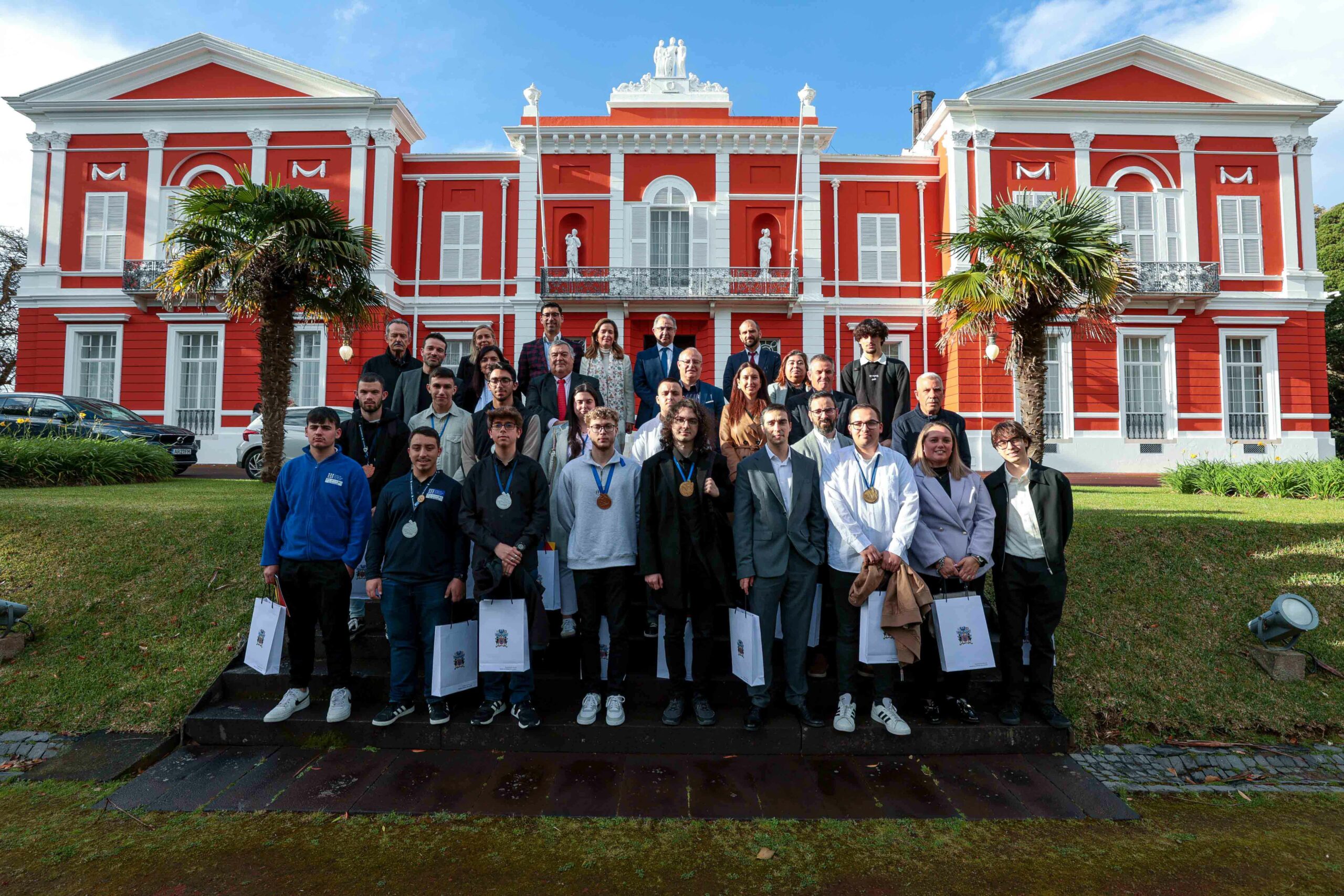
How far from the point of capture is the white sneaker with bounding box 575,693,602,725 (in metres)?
4.05

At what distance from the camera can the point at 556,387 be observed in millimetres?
5465

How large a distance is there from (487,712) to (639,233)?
1671 cm

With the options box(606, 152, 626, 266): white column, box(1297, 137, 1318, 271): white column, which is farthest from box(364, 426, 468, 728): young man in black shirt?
box(1297, 137, 1318, 271): white column

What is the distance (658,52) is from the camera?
19.4 meters

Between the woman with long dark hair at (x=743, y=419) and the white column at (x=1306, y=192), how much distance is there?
21.5 metres

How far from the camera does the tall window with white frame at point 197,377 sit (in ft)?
59.1

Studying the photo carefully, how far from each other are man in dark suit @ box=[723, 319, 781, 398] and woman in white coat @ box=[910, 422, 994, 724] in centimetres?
183

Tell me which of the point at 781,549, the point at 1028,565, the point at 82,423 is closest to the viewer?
the point at 781,549

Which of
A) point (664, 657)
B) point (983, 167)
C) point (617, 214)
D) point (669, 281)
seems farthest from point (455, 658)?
point (983, 167)

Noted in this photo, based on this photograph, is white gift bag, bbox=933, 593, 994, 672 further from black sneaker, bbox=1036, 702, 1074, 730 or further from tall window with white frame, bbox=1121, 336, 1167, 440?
tall window with white frame, bbox=1121, 336, 1167, 440

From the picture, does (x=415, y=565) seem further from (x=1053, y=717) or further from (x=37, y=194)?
(x=37, y=194)

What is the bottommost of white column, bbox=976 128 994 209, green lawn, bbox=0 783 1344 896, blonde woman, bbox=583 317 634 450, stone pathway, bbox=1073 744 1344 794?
green lawn, bbox=0 783 1344 896

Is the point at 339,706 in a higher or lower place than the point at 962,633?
lower

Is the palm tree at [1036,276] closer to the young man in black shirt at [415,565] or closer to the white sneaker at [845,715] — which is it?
the white sneaker at [845,715]
